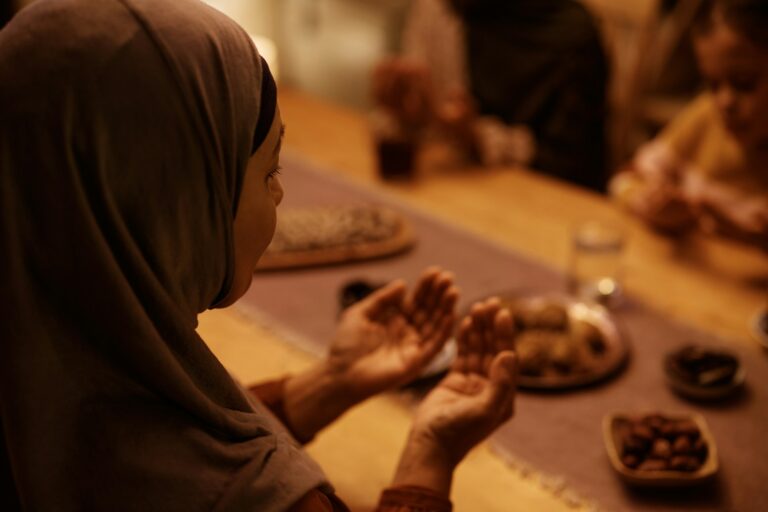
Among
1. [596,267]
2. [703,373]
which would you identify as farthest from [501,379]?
[596,267]

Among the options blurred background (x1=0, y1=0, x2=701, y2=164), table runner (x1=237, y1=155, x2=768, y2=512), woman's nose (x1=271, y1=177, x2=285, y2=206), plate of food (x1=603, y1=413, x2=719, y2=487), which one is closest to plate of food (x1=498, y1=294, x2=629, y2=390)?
table runner (x1=237, y1=155, x2=768, y2=512)

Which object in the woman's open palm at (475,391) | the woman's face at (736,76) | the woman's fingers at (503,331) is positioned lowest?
the woman's open palm at (475,391)

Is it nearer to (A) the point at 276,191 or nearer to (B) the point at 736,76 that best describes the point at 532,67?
(B) the point at 736,76

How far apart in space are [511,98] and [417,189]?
861 mm

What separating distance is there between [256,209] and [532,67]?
208 cm

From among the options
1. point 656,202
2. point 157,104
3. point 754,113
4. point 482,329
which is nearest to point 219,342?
point 482,329

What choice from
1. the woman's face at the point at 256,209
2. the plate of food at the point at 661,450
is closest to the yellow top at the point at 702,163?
the plate of food at the point at 661,450

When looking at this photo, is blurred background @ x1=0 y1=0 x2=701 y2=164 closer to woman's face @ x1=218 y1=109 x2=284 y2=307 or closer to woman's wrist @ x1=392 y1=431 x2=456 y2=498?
woman's wrist @ x1=392 y1=431 x2=456 y2=498

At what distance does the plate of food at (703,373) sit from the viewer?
1247mm

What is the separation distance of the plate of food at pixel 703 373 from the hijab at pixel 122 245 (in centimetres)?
72

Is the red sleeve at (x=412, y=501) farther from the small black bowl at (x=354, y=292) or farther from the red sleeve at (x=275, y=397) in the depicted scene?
the small black bowl at (x=354, y=292)

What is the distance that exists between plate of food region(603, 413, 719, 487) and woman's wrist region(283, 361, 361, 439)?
1.13 feet

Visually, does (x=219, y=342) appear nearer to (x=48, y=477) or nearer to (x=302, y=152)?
(x=48, y=477)

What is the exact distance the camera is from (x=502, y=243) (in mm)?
1740
